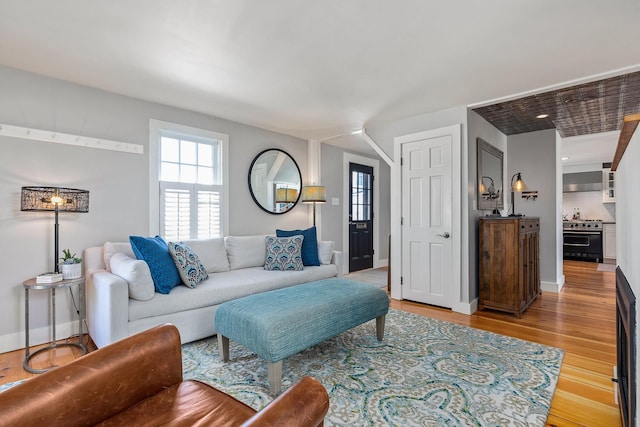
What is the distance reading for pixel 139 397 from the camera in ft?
3.91

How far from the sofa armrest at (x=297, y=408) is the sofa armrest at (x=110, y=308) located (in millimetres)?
1970

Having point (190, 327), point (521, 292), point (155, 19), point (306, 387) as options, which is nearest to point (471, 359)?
point (521, 292)

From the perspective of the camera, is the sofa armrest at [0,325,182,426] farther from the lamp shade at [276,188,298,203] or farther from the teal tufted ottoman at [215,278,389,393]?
the lamp shade at [276,188,298,203]

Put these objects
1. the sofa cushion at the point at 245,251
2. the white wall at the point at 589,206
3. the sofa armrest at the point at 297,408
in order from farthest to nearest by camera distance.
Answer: the white wall at the point at 589,206 → the sofa cushion at the point at 245,251 → the sofa armrest at the point at 297,408

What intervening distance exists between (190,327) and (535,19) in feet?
10.9

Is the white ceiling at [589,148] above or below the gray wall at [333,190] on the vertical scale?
above

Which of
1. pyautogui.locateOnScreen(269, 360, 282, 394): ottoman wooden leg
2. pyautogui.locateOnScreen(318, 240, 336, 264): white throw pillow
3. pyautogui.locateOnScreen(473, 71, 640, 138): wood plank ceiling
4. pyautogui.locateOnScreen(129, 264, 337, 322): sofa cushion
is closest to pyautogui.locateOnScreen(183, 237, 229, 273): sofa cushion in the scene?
pyautogui.locateOnScreen(129, 264, 337, 322): sofa cushion

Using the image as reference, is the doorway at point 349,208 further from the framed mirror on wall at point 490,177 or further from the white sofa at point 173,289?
the framed mirror on wall at point 490,177

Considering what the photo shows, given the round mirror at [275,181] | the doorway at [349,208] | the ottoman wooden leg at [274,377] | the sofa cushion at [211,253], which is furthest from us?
the doorway at [349,208]

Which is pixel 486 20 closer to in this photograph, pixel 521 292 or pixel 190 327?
pixel 521 292

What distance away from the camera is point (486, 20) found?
6.57ft

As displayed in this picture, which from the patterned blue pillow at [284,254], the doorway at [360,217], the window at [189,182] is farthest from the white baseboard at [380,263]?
the window at [189,182]

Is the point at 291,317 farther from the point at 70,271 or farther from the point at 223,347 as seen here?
the point at 70,271

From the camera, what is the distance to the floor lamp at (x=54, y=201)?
2459mm
